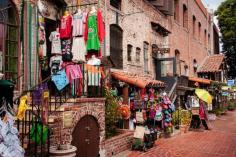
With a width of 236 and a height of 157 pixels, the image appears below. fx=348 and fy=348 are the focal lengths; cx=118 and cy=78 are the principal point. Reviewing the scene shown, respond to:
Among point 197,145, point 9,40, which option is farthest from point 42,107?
point 197,145

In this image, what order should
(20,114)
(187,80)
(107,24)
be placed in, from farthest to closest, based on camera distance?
1. (187,80)
2. (107,24)
3. (20,114)

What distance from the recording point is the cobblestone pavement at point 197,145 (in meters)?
11.1

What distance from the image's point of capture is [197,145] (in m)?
12.8

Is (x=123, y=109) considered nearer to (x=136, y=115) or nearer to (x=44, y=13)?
(x=136, y=115)

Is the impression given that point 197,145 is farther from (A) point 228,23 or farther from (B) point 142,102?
(A) point 228,23

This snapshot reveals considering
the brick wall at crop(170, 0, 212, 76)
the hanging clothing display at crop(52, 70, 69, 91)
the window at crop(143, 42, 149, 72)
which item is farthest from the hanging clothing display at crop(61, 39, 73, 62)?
the brick wall at crop(170, 0, 212, 76)

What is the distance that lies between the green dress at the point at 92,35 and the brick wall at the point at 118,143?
2786 millimetres

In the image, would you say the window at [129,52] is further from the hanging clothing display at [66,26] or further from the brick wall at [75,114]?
the brick wall at [75,114]

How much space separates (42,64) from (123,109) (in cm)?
350

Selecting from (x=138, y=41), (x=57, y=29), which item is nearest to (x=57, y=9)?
(x=57, y=29)

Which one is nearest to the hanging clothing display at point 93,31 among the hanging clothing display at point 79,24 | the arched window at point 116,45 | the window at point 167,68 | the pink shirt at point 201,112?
the hanging clothing display at point 79,24

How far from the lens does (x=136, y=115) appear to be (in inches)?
501

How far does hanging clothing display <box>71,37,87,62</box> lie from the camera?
33.6ft

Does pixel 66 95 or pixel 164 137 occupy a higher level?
pixel 66 95
